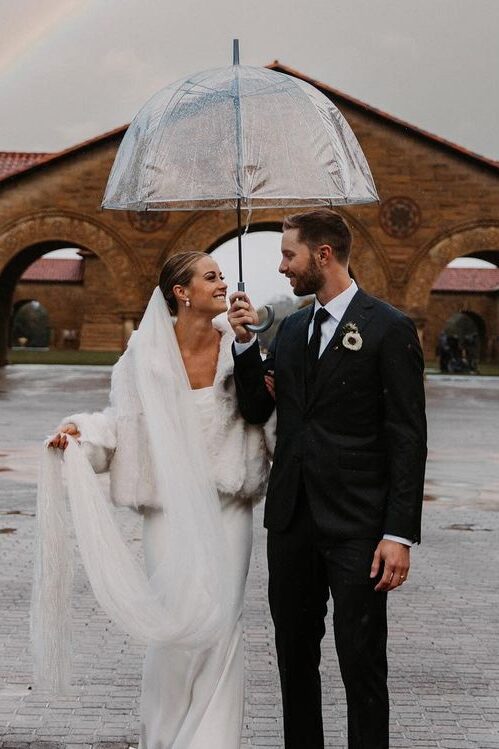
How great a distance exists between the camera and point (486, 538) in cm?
973

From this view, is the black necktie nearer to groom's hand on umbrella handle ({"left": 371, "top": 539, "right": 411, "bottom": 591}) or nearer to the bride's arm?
groom's hand on umbrella handle ({"left": 371, "top": 539, "right": 411, "bottom": 591})

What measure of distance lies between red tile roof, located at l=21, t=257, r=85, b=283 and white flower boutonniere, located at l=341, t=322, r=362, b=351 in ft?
231

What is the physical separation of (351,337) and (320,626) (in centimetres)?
102

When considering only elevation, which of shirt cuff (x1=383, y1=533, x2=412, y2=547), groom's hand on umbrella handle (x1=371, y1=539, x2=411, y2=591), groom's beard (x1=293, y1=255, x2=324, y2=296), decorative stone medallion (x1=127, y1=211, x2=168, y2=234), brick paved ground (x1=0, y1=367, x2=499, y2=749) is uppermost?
decorative stone medallion (x1=127, y1=211, x2=168, y2=234)

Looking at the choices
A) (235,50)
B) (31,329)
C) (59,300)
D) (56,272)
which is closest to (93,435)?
(235,50)

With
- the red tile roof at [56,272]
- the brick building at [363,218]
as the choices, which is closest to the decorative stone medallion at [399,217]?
the brick building at [363,218]

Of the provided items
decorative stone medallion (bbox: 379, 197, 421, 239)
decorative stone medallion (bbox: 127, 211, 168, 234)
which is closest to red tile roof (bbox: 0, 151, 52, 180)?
decorative stone medallion (bbox: 127, 211, 168, 234)

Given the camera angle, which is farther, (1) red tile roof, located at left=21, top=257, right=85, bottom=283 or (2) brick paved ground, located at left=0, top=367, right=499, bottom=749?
(1) red tile roof, located at left=21, top=257, right=85, bottom=283

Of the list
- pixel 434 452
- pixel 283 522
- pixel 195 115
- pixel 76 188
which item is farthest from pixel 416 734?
pixel 76 188

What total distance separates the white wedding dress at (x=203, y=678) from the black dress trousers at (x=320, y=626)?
0.59 ft

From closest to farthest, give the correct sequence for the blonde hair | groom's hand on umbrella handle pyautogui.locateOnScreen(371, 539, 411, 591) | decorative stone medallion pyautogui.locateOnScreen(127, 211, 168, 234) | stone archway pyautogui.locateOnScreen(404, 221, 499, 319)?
1. groom's hand on umbrella handle pyautogui.locateOnScreen(371, 539, 411, 591)
2. the blonde hair
3. stone archway pyautogui.locateOnScreen(404, 221, 499, 319)
4. decorative stone medallion pyautogui.locateOnScreen(127, 211, 168, 234)

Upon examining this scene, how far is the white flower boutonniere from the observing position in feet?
12.9

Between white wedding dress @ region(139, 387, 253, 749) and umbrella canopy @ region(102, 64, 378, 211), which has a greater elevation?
umbrella canopy @ region(102, 64, 378, 211)

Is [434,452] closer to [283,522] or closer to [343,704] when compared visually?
[343,704]
